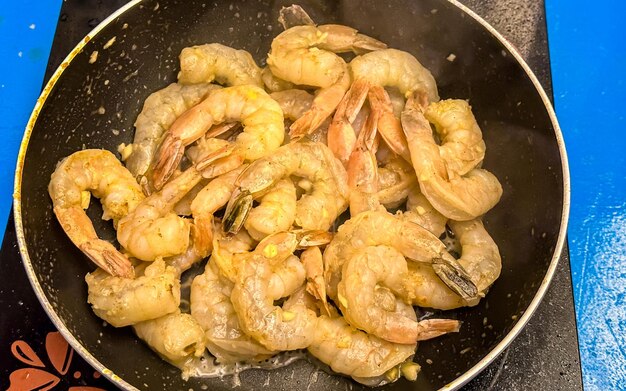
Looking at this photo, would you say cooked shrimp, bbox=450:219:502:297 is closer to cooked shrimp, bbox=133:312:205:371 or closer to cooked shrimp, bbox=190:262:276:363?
cooked shrimp, bbox=190:262:276:363

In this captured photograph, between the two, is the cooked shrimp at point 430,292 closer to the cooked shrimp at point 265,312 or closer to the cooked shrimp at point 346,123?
the cooked shrimp at point 265,312

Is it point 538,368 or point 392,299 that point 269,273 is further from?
point 538,368

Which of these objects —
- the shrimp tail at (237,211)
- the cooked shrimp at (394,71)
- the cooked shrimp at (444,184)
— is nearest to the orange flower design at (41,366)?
the shrimp tail at (237,211)

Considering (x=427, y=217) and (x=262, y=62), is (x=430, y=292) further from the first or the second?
(x=262, y=62)

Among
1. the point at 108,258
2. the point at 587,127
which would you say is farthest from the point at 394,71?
the point at 108,258

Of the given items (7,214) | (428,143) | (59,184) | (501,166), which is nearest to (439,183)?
(428,143)

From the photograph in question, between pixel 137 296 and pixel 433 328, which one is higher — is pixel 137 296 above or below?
above

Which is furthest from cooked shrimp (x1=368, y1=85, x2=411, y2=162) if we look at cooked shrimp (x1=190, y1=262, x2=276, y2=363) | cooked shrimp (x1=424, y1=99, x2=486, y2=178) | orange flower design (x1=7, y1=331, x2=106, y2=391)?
orange flower design (x1=7, y1=331, x2=106, y2=391)
